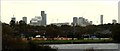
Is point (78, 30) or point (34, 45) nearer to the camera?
point (34, 45)

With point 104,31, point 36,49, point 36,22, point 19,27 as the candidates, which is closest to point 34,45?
point 36,49

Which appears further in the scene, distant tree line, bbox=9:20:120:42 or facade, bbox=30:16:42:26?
facade, bbox=30:16:42:26

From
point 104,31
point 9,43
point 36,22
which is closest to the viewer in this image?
point 9,43

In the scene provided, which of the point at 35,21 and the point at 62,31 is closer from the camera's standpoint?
the point at 62,31

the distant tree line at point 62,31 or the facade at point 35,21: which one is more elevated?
the facade at point 35,21

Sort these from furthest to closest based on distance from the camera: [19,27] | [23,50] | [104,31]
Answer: [104,31] < [19,27] < [23,50]

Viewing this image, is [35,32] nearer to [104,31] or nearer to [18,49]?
[104,31]

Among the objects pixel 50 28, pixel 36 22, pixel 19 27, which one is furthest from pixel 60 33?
pixel 36 22

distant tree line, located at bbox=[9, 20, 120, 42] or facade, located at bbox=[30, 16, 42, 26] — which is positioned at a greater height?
facade, located at bbox=[30, 16, 42, 26]

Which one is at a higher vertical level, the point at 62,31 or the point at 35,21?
the point at 35,21

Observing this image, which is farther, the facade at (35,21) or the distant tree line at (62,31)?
the facade at (35,21)

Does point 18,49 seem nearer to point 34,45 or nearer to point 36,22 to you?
point 34,45
